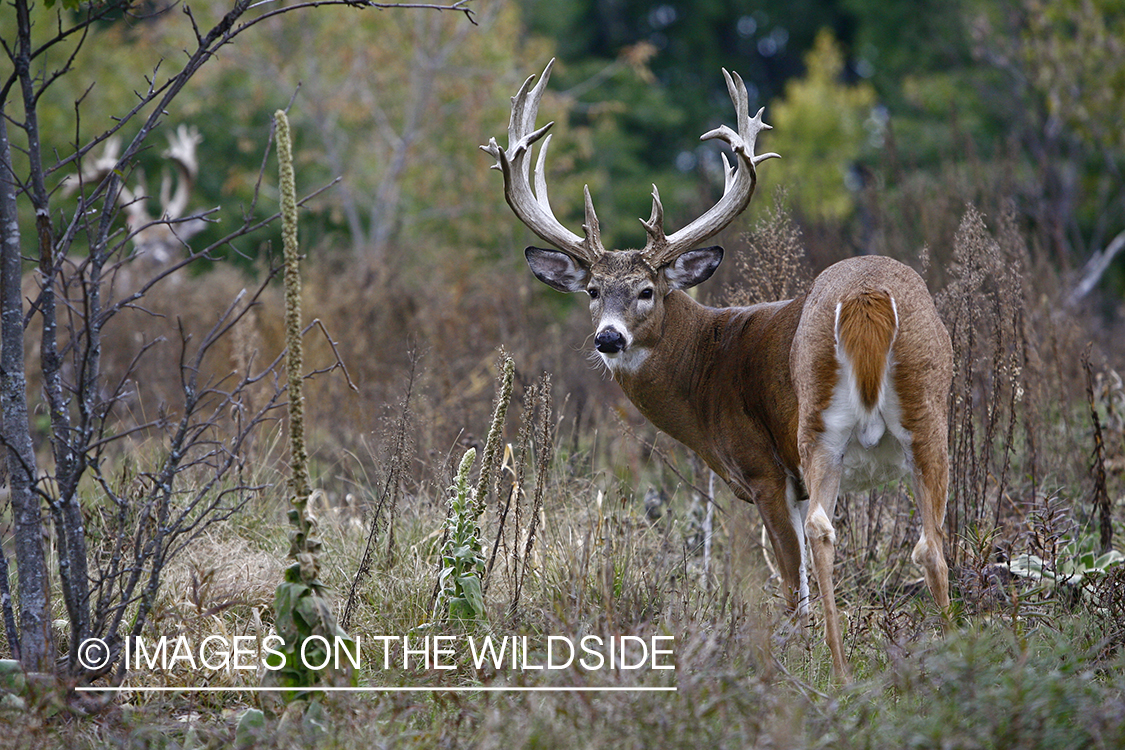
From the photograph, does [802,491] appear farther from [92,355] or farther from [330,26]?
[330,26]

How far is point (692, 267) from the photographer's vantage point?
16.3 feet

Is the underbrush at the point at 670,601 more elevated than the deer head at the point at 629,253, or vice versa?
the deer head at the point at 629,253

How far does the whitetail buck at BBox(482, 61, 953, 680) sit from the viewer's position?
378cm

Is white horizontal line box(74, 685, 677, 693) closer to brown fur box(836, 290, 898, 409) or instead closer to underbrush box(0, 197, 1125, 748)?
A: underbrush box(0, 197, 1125, 748)

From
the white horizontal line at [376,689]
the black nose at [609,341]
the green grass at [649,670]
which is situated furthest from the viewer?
the black nose at [609,341]

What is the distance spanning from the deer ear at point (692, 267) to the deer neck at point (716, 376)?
0.07 meters

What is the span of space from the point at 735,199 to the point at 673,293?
51 centimetres

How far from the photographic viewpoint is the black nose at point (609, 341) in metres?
4.57

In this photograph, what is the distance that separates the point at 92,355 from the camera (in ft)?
11.1

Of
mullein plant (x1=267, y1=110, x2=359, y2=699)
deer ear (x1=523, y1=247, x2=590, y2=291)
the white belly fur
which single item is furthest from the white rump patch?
mullein plant (x1=267, y1=110, x2=359, y2=699)

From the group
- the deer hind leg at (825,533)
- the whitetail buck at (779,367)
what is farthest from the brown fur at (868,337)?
the deer hind leg at (825,533)

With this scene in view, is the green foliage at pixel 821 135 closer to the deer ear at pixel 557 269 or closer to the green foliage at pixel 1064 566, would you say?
the deer ear at pixel 557 269

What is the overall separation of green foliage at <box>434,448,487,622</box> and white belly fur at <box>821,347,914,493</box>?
1.31 m

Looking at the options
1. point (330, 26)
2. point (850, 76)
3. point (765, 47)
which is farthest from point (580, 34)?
point (330, 26)
